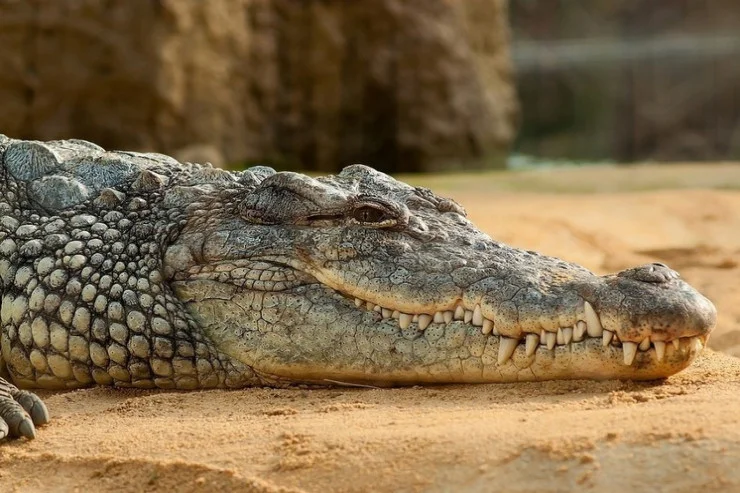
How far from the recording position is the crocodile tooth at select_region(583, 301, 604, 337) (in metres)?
3.12

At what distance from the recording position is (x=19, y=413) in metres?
3.14

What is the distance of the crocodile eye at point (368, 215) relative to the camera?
3.64m

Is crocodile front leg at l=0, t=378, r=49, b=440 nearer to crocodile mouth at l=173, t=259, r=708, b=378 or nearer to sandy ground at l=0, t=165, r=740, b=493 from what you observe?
sandy ground at l=0, t=165, r=740, b=493

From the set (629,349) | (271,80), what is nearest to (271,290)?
(629,349)

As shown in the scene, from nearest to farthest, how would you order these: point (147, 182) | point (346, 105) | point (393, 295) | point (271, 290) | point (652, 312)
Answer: point (652, 312)
point (393, 295)
point (271, 290)
point (147, 182)
point (346, 105)

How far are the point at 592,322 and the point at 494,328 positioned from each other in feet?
1.03

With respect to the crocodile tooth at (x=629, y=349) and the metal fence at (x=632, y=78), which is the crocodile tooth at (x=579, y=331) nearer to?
the crocodile tooth at (x=629, y=349)

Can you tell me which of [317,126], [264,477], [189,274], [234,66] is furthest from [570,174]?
[264,477]

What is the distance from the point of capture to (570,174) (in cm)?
1191

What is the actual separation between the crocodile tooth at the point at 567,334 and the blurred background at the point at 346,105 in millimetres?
3282

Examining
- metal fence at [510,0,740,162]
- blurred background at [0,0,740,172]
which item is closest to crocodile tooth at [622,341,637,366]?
blurred background at [0,0,740,172]

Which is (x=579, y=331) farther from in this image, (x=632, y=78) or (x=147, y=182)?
(x=632, y=78)

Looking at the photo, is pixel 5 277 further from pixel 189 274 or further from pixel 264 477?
pixel 264 477

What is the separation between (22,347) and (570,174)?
8974 millimetres
